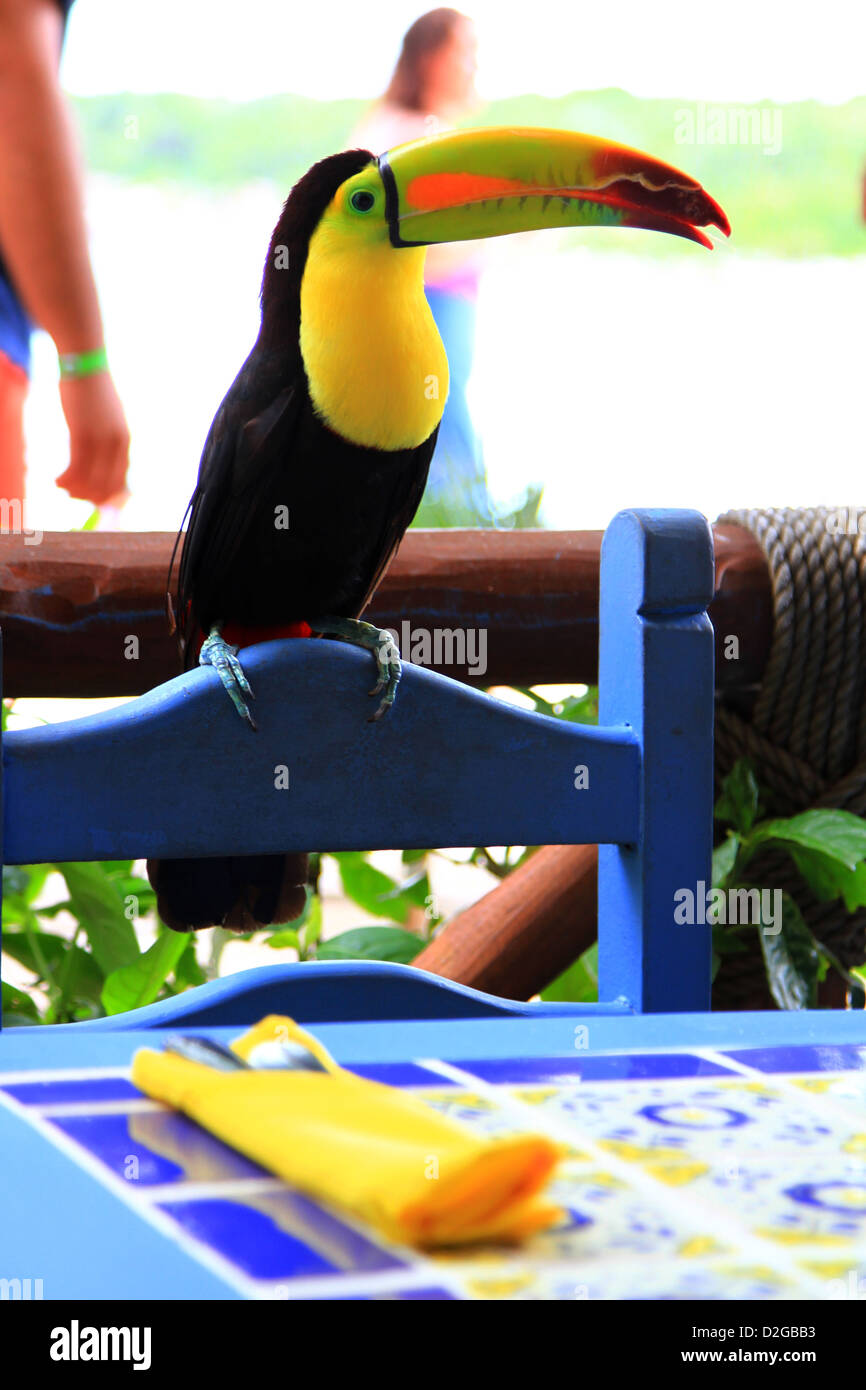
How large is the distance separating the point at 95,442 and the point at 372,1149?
106 centimetres

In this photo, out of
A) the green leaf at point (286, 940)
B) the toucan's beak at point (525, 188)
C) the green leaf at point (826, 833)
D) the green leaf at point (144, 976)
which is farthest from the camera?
the green leaf at point (286, 940)

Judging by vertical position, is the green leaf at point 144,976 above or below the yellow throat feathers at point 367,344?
below

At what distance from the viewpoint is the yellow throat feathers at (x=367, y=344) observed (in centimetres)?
85

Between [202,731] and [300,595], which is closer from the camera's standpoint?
[202,731]

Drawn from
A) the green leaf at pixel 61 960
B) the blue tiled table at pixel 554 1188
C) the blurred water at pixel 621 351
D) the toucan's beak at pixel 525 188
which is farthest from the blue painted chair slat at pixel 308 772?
the blurred water at pixel 621 351

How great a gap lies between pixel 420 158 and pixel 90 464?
612 millimetres

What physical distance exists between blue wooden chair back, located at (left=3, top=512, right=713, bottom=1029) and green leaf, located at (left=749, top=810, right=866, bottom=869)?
35 centimetres

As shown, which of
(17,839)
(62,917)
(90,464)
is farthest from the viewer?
(62,917)

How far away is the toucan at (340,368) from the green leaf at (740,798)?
42cm

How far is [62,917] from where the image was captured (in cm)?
292

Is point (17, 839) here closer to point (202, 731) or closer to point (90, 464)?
point (202, 731)

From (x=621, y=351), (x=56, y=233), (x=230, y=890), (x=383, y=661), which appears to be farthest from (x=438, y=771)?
(x=621, y=351)

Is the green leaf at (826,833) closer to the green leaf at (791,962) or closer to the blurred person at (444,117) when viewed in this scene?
the green leaf at (791,962)
